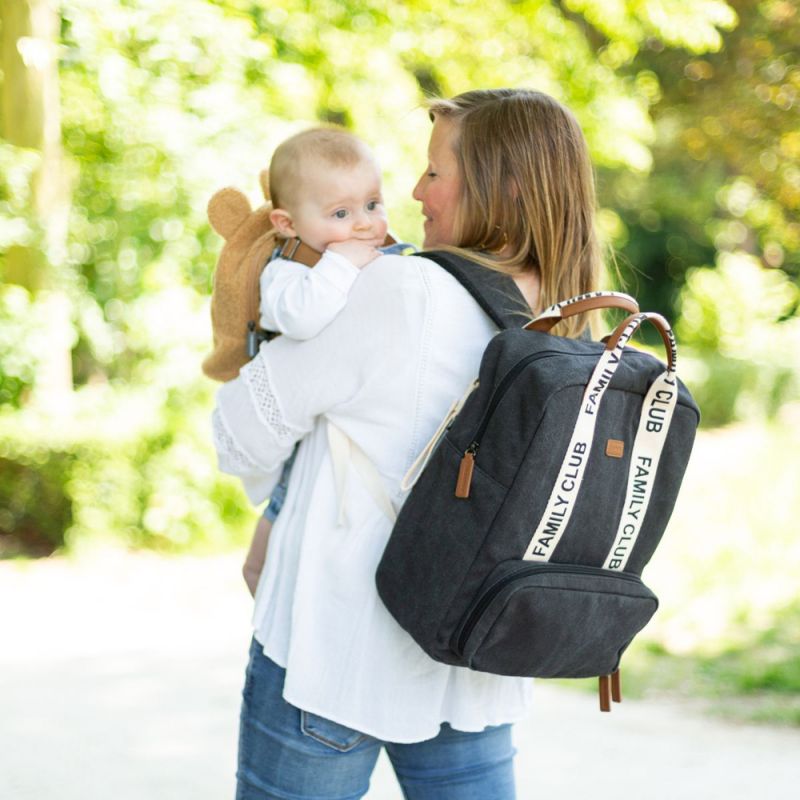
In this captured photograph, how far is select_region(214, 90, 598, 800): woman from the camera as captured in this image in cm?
167

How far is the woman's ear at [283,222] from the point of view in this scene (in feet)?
6.32

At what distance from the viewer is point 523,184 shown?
1.71 m

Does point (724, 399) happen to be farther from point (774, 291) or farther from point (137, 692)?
point (137, 692)

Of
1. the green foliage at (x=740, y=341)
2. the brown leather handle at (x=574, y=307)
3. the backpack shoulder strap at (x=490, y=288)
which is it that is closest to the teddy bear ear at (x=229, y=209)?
the backpack shoulder strap at (x=490, y=288)

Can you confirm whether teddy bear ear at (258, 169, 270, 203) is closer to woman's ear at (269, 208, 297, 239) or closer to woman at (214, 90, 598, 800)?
woman's ear at (269, 208, 297, 239)

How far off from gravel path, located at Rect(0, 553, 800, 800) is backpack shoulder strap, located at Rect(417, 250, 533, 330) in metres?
2.34

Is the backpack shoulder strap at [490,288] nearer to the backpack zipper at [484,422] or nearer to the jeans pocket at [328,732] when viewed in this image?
the backpack zipper at [484,422]

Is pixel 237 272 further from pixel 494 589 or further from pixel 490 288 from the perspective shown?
pixel 494 589

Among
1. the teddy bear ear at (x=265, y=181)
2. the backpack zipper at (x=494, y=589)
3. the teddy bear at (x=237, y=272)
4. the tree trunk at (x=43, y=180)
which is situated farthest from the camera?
the tree trunk at (x=43, y=180)

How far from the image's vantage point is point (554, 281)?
5.75 feet

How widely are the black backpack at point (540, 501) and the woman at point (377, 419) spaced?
0.26 feet

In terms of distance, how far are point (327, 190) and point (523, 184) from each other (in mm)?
364

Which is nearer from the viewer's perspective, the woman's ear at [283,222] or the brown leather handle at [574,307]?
the brown leather handle at [574,307]

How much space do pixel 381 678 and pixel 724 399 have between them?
10.7 m
